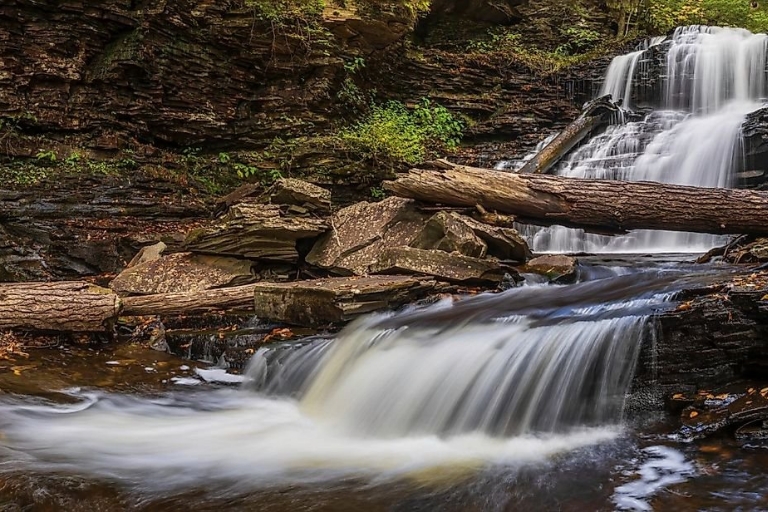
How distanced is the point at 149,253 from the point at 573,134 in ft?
28.0

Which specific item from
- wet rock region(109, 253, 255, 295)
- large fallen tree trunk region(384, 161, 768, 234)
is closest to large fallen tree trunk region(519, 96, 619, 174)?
large fallen tree trunk region(384, 161, 768, 234)

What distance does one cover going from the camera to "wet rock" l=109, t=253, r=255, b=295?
703 cm

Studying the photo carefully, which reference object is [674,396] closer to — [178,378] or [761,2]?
[178,378]

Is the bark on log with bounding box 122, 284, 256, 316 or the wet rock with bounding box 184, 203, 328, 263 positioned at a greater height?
the wet rock with bounding box 184, 203, 328, 263

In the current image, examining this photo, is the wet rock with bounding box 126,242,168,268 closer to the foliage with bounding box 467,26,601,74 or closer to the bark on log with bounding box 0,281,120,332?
the bark on log with bounding box 0,281,120,332

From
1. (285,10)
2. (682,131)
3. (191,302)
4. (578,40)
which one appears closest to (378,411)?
(191,302)

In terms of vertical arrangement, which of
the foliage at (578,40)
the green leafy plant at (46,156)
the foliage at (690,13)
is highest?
the foliage at (690,13)

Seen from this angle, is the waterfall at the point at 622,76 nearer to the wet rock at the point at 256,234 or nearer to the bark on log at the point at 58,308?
the wet rock at the point at 256,234

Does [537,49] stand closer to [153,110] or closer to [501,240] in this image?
[153,110]

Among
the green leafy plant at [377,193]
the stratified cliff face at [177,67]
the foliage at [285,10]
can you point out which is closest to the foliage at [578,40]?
the stratified cliff face at [177,67]

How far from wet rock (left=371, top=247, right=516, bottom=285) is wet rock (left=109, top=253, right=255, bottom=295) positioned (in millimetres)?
1962

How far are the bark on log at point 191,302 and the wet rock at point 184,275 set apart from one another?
0.31 meters

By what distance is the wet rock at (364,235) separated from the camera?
7.15 metres

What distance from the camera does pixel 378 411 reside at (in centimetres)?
444
